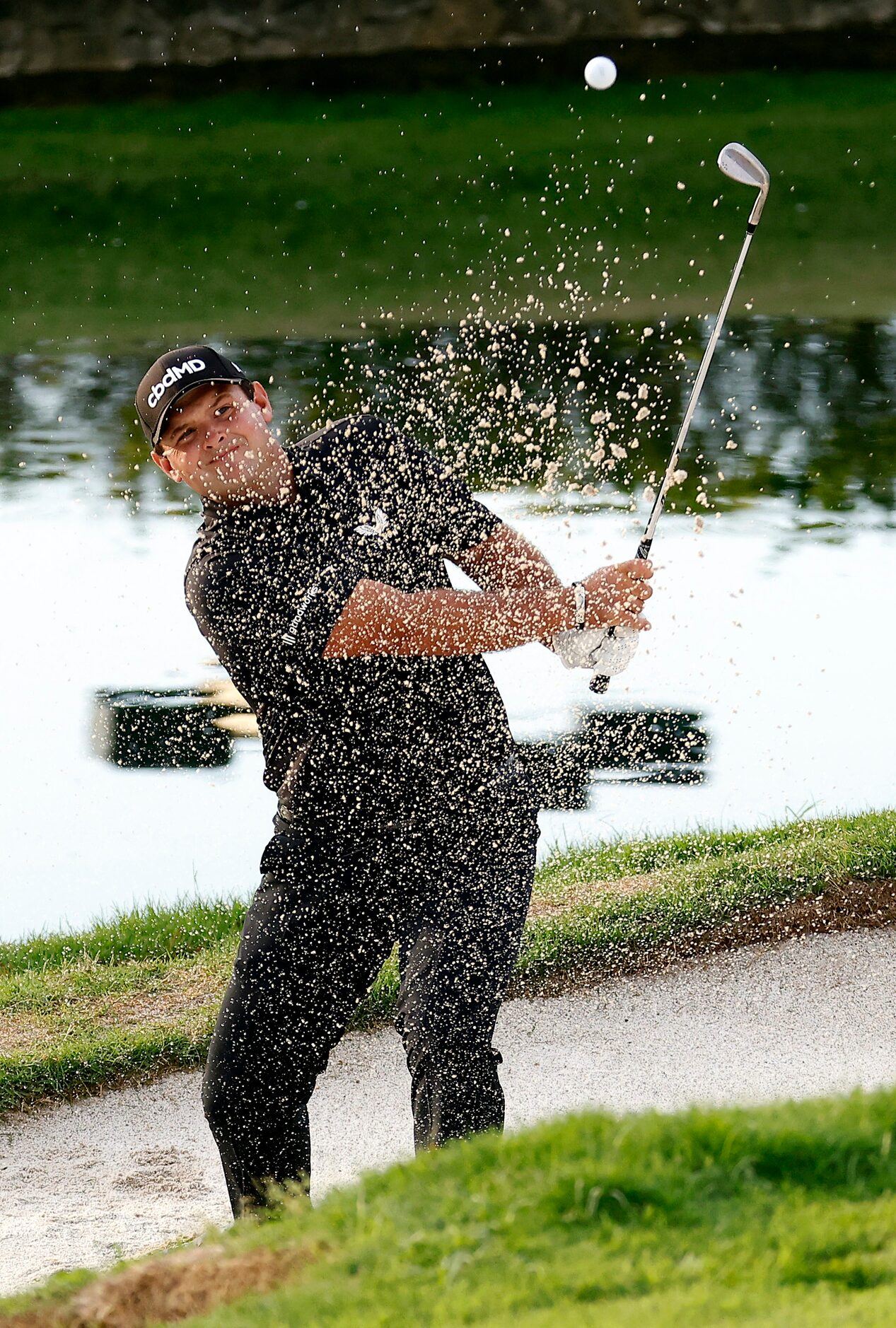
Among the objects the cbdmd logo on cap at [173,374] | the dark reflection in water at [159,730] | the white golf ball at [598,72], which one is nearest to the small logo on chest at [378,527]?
the cbdmd logo on cap at [173,374]

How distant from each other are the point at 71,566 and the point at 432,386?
435 centimetres

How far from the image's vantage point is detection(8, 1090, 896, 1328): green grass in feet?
6.62

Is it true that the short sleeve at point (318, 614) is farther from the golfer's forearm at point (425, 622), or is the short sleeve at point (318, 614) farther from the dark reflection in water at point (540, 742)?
the dark reflection in water at point (540, 742)

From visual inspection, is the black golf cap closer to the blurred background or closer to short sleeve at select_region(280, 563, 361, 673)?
short sleeve at select_region(280, 563, 361, 673)

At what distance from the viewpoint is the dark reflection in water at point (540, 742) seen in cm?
620

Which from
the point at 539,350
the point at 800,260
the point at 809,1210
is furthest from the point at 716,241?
the point at 809,1210

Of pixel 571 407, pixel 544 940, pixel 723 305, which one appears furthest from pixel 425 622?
pixel 571 407

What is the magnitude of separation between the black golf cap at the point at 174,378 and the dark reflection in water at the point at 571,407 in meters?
5.73

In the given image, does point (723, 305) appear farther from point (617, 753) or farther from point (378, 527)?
point (617, 753)

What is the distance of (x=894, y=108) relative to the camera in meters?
20.6

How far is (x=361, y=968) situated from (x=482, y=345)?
422 inches

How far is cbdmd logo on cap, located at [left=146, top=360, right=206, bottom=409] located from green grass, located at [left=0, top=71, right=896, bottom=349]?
1060cm

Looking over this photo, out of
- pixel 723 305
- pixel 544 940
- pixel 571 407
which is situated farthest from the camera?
pixel 571 407

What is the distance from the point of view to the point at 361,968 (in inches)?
122
